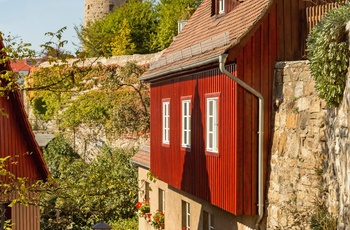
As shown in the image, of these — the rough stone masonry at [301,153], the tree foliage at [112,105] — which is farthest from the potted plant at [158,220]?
the tree foliage at [112,105]

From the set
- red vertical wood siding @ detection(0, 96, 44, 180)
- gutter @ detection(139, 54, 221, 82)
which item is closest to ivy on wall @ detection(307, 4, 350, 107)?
gutter @ detection(139, 54, 221, 82)

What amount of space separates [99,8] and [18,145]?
37.5 meters

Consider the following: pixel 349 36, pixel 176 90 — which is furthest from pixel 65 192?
pixel 176 90

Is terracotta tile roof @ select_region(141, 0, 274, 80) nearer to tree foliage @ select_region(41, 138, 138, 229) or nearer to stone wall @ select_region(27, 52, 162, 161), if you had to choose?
tree foliage @ select_region(41, 138, 138, 229)

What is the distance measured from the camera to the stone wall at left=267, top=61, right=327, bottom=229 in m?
11.1

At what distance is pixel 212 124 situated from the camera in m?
14.0

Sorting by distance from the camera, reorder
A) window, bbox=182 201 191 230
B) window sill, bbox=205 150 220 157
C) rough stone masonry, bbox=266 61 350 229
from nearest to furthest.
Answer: rough stone masonry, bbox=266 61 350 229
window sill, bbox=205 150 220 157
window, bbox=182 201 191 230

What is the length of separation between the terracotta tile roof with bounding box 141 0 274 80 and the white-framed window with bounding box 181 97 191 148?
2.30 feet

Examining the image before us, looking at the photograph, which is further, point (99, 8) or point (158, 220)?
point (99, 8)

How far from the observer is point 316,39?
10.5m

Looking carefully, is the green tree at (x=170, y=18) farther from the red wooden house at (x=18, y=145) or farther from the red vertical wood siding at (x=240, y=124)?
the red wooden house at (x=18, y=145)

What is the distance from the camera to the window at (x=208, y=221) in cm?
1519

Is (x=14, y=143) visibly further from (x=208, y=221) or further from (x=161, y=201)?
(x=161, y=201)

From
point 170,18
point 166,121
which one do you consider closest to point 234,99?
point 166,121
